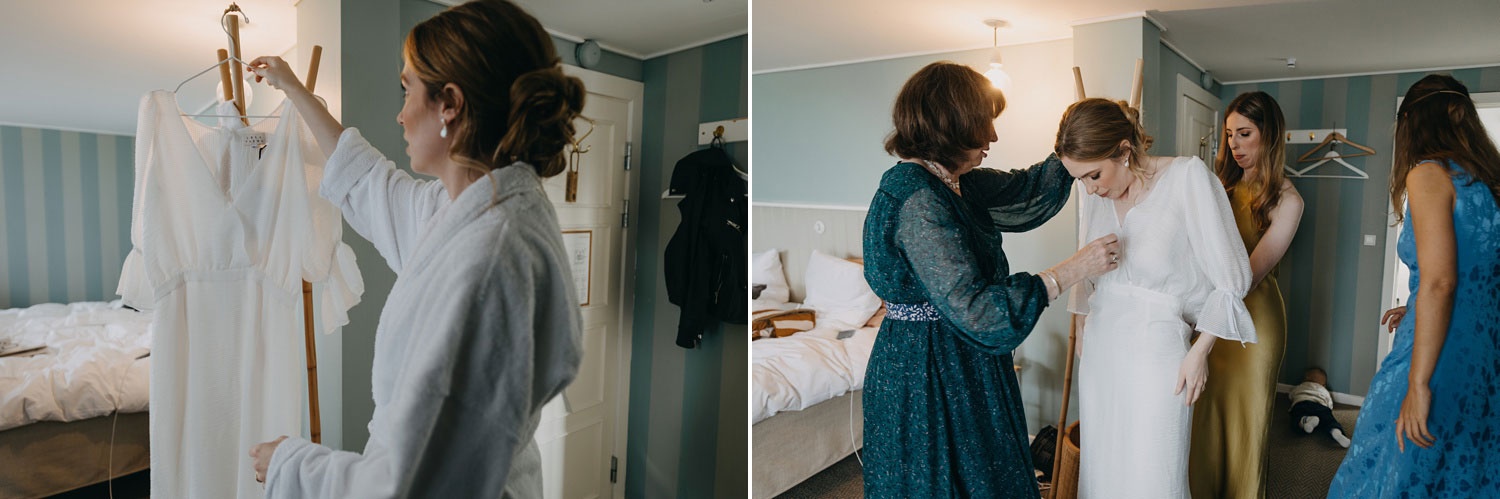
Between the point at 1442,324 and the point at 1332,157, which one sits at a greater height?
the point at 1332,157

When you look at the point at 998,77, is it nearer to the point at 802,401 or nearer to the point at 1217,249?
the point at 1217,249

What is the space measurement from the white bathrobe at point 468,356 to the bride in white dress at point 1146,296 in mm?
998

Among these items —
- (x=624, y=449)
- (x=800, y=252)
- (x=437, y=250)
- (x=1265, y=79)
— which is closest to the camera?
(x=437, y=250)

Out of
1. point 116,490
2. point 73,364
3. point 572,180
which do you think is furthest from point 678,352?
point 116,490

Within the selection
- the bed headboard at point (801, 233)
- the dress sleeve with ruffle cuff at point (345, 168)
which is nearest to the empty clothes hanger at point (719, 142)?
the dress sleeve with ruffle cuff at point (345, 168)

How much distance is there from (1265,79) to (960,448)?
3.56 ft

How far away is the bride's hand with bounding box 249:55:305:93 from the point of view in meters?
0.94

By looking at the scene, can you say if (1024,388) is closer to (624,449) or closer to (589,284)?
(624,449)

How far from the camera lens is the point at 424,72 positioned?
65cm

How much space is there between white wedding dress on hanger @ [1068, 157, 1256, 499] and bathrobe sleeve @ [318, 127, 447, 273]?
116cm

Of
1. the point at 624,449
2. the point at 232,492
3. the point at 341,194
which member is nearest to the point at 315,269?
the point at 341,194

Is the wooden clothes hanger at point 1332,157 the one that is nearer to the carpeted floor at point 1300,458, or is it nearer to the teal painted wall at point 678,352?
the carpeted floor at point 1300,458

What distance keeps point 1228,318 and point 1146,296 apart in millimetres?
131

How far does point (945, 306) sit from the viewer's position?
979mm
